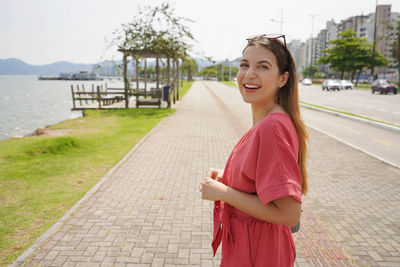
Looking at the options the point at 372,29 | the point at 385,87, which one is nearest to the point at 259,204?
the point at 385,87

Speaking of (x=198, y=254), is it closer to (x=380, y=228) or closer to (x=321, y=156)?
(x=380, y=228)

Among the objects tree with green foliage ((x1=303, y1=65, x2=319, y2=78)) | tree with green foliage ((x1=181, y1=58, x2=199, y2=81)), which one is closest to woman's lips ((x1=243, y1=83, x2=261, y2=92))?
tree with green foliage ((x1=181, y1=58, x2=199, y2=81))

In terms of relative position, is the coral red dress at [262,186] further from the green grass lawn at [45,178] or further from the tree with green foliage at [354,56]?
the tree with green foliage at [354,56]

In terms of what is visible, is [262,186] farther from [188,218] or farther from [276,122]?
[188,218]

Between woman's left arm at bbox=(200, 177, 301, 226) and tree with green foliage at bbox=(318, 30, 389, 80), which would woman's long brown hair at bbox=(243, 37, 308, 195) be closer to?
woman's left arm at bbox=(200, 177, 301, 226)

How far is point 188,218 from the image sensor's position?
4391 millimetres

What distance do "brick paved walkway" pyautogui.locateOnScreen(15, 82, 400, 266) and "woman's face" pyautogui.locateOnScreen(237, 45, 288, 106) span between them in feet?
8.05

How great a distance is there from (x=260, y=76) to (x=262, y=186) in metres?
0.50

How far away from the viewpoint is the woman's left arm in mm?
1253

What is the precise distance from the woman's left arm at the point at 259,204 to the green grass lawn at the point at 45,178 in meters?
3.03

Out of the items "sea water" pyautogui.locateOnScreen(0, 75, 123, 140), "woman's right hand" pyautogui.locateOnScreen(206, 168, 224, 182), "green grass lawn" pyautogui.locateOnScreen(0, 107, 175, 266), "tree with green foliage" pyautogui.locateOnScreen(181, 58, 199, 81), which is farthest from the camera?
"tree with green foliage" pyautogui.locateOnScreen(181, 58, 199, 81)

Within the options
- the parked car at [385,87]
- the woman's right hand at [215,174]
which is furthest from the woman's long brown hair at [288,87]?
the parked car at [385,87]

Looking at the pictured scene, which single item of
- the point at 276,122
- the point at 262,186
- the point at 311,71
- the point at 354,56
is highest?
the point at 354,56

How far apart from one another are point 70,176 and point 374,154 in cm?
772
